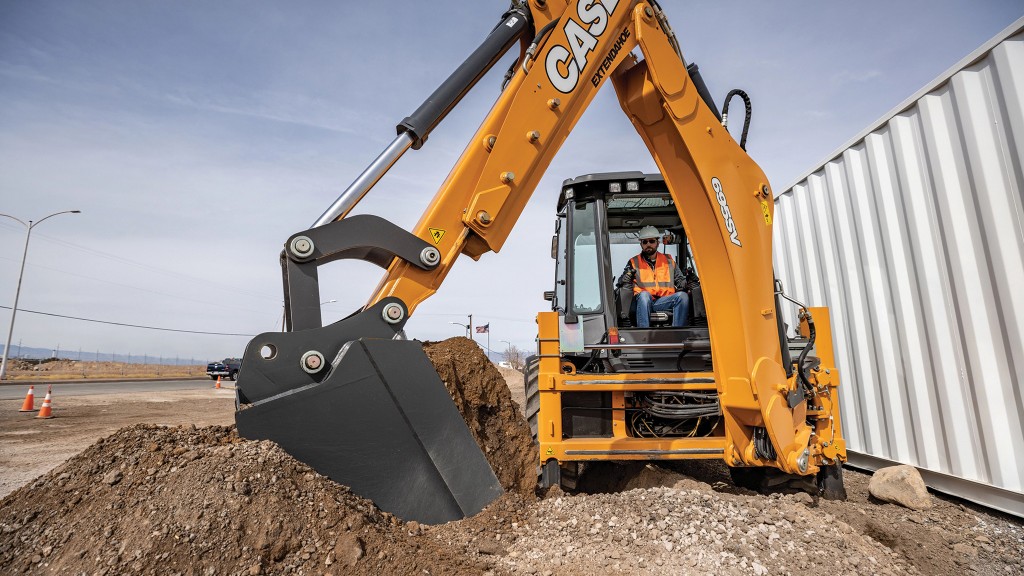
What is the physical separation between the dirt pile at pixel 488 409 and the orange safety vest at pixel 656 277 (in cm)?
137

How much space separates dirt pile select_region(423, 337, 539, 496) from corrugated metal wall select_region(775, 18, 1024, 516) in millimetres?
3304

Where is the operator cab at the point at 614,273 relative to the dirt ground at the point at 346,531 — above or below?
above

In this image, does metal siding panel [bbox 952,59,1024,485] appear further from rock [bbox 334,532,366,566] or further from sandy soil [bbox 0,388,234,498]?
sandy soil [bbox 0,388,234,498]

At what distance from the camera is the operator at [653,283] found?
425cm

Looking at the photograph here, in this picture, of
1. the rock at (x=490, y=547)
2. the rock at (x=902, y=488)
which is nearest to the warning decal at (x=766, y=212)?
the rock at (x=490, y=547)

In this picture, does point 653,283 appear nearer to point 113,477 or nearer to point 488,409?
point 488,409

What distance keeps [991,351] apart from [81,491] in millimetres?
5539

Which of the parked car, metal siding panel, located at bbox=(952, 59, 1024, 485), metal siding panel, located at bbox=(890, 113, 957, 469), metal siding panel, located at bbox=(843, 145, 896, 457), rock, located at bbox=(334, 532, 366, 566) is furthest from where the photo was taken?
the parked car

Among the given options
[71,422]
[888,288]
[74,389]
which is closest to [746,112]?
[888,288]

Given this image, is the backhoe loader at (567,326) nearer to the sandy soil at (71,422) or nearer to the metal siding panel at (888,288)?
the metal siding panel at (888,288)

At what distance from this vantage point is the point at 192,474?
2.29 metres

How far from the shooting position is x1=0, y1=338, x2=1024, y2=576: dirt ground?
6.84 ft

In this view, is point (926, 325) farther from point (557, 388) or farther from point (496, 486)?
point (496, 486)

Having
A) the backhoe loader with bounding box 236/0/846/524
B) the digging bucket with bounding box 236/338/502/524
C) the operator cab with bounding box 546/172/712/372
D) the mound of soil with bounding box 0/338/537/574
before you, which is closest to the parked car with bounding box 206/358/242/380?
the operator cab with bounding box 546/172/712/372
